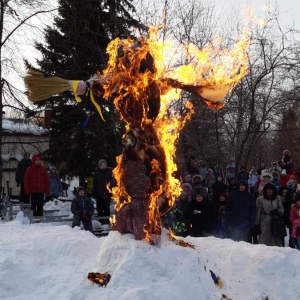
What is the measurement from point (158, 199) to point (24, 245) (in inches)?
88.0

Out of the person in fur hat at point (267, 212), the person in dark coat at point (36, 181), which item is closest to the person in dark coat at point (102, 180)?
the person in dark coat at point (36, 181)

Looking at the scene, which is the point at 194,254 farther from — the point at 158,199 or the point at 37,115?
the point at 37,115

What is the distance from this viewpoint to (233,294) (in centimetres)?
657

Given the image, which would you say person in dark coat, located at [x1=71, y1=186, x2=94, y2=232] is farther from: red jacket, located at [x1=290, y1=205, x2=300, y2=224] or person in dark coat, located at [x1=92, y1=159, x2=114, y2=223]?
red jacket, located at [x1=290, y1=205, x2=300, y2=224]

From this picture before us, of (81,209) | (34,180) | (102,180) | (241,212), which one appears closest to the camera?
(241,212)

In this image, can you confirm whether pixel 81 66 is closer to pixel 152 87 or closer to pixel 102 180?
pixel 102 180

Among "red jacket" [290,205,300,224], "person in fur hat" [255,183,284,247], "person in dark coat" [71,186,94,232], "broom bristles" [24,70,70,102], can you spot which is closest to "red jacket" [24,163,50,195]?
"person in dark coat" [71,186,94,232]

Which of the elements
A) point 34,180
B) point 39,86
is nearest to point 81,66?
point 34,180

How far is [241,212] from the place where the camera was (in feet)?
32.6

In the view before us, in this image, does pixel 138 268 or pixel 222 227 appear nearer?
pixel 138 268

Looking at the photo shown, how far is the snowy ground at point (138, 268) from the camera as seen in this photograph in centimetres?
600

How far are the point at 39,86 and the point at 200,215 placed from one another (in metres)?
4.65

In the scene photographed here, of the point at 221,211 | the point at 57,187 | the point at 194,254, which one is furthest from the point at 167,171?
the point at 57,187

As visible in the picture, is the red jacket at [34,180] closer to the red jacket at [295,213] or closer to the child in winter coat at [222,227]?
the child in winter coat at [222,227]
